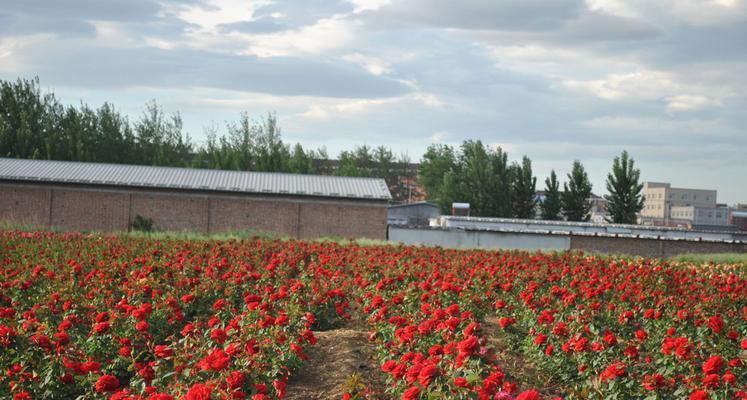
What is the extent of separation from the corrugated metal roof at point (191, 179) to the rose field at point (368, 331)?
19873 millimetres

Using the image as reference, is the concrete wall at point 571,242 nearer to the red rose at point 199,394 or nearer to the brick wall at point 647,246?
the brick wall at point 647,246

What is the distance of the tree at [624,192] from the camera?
52406mm

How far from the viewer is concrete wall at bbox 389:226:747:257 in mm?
31203

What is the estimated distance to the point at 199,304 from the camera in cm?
972

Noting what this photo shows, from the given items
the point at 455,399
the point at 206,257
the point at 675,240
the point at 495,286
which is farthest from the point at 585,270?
the point at 675,240

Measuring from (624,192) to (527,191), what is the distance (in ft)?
23.0

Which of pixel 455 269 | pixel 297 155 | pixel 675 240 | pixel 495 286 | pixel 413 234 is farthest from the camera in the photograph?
pixel 297 155

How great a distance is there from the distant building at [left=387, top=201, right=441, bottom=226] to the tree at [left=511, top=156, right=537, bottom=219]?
20.7 feet

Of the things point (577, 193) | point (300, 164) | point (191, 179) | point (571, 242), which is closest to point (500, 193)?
point (577, 193)

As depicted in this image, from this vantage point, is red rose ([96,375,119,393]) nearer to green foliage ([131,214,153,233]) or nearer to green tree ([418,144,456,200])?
green foliage ([131,214,153,233])

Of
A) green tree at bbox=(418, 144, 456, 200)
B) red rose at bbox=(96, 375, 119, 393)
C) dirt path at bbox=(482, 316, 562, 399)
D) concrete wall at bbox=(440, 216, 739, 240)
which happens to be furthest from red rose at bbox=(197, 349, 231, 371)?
green tree at bbox=(418, 144, 456, 200)

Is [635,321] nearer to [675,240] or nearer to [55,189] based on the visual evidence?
[675,240]

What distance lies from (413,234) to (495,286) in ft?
76.7

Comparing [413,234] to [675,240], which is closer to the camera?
[675,240]
